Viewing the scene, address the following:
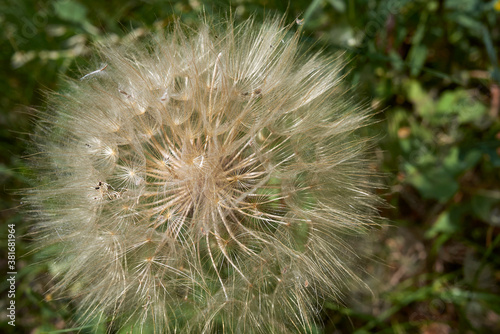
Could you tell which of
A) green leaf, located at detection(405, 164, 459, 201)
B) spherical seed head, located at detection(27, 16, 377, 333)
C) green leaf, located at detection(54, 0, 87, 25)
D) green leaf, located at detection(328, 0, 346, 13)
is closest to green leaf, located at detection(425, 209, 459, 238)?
green leaf, located at detection(405, 164, 459, 201)

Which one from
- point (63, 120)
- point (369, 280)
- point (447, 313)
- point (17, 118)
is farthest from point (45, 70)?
point (447, 313)

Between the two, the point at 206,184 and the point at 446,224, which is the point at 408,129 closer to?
the point at 446,224

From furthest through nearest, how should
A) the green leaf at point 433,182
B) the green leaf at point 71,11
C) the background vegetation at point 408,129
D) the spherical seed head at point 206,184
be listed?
the green leaf at point 71,11 → the background vegetation at point 408,129 → the green leaf at point 433,182 → the spherical seed head at point 206,184

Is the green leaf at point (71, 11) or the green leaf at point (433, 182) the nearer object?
the green leaf at point (433, 182)

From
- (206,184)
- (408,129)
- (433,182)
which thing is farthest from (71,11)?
(433,182)

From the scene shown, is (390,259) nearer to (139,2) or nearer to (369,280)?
(369,280)

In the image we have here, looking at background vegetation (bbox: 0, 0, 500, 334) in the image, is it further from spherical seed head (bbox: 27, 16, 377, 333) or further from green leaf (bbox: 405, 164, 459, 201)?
Result: spherical seed head (bbox: 27, 16, 377, 333)

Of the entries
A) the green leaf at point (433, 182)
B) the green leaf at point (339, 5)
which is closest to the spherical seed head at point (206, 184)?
the green leaf at point (433, 182)

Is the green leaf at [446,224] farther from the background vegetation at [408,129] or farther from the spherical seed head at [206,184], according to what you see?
the spherical seed head at [206,184]
